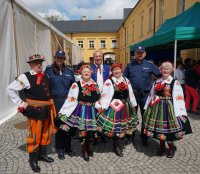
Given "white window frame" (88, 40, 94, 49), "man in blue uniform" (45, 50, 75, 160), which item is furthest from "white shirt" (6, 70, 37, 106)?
"white window frame" (88, 40, 94, 49)

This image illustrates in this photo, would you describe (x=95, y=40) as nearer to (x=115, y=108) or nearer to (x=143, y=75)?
(x=143, y=75)

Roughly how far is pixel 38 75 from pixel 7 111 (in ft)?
11.1

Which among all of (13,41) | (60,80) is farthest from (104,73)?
(13,41)

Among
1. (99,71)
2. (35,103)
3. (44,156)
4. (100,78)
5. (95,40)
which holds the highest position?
(95,40)

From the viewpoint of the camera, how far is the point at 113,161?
3.52m

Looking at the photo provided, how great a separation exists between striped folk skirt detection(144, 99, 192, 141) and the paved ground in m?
0.41

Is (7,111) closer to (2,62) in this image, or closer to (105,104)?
(2,62)

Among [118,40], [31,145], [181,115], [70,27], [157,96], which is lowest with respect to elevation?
[31,145]

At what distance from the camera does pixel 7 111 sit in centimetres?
602

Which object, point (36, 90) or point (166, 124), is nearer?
point (36, 90)

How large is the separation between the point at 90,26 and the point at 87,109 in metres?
41.0

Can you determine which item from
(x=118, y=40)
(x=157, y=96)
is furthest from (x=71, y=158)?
(x=118, y=40)

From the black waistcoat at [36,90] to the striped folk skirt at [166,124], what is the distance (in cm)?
163

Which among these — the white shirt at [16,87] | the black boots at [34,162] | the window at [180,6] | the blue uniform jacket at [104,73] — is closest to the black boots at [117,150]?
the blue uniform jacket at [104,73]
